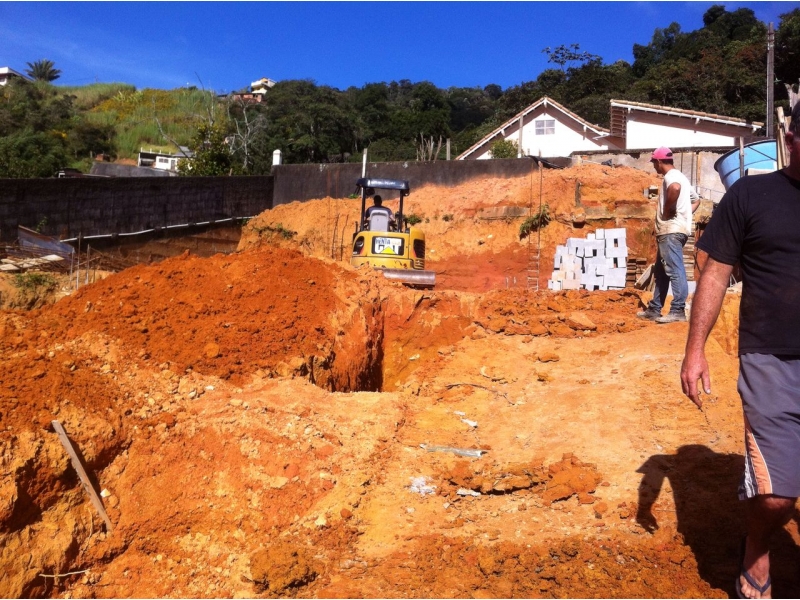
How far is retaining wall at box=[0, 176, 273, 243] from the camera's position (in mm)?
13469

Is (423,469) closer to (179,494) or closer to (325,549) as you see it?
(325,549)

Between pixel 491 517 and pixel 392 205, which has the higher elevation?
pixel 392 205

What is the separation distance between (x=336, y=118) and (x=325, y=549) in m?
36.5

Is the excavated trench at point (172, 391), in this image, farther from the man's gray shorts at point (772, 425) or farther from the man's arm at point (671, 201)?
the man's gray shorts at point (772, 425)

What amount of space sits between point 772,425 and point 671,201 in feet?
15.8

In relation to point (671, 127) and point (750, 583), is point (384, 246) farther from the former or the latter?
point (671, 127)

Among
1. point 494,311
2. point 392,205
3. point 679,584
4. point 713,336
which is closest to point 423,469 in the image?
point 679,584

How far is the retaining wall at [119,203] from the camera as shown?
1347 centimetres

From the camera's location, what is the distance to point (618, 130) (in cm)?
3003

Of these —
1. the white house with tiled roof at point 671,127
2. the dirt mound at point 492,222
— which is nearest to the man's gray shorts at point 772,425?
the dirt mound at point 492,222

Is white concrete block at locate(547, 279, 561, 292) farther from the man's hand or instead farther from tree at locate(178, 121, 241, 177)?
tree at locate(178, 121, 241, 177)

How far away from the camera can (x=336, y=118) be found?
126 ft

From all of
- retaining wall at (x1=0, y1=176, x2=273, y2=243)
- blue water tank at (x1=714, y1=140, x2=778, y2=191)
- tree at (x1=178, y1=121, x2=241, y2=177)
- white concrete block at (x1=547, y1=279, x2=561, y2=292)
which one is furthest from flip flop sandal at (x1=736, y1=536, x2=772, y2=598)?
tree at (x1=178, y1=121, x2=241, y2=177)

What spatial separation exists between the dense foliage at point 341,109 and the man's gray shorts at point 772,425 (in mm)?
24117
